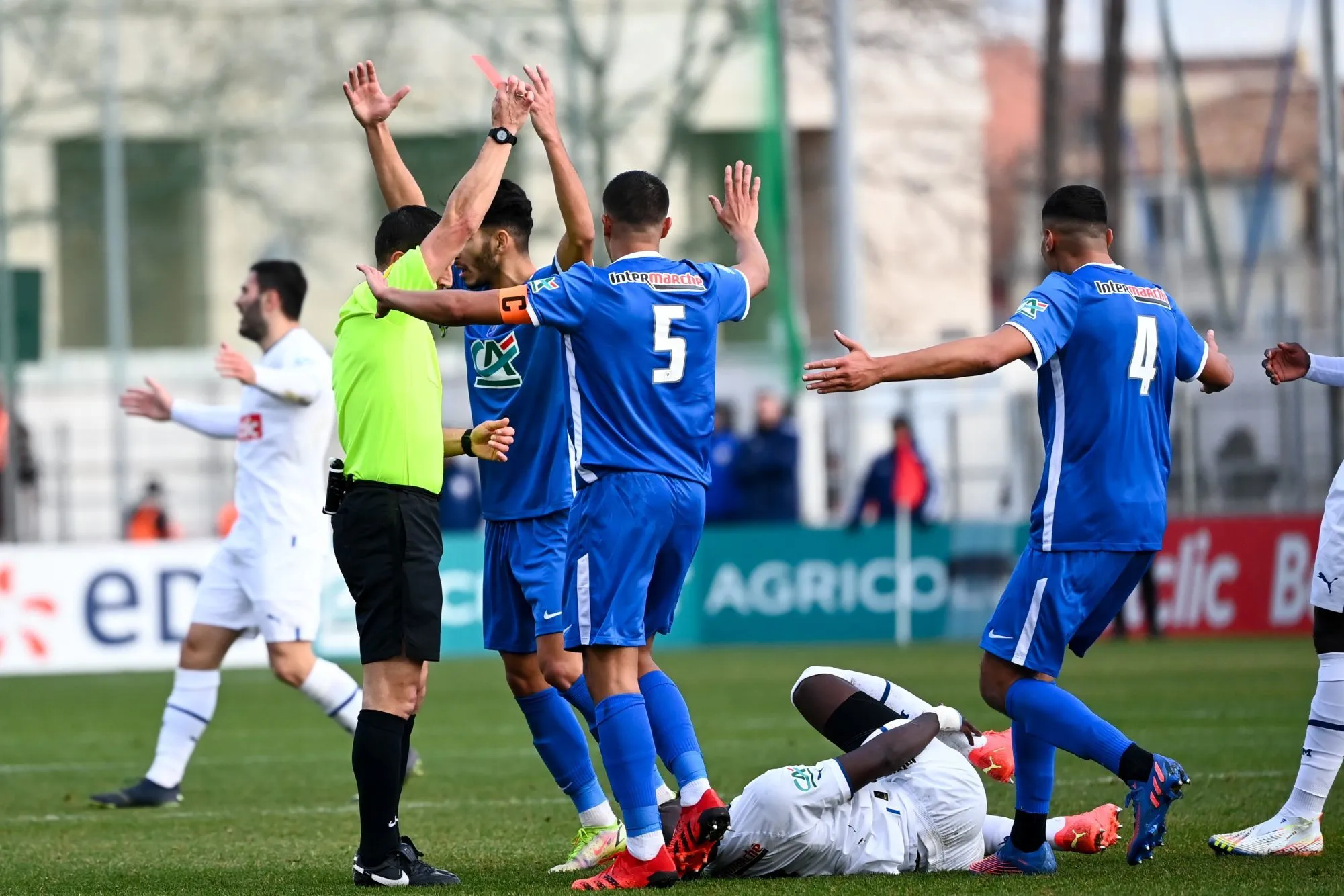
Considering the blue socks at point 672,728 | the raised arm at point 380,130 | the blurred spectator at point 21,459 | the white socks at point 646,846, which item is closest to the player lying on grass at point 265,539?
the raised arm at point 380,130

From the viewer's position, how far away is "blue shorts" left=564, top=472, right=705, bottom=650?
22.9 ft

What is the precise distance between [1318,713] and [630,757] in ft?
9.06

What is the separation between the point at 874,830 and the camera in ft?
23.9

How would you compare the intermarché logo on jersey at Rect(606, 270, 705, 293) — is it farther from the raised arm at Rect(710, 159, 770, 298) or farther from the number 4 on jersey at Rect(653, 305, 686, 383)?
the raised arm at Rect(710, 159, 770, 298)

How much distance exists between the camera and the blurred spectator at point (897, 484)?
2145cm

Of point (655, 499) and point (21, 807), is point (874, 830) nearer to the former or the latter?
point (655, 499)

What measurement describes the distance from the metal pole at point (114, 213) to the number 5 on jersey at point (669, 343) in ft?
62.8

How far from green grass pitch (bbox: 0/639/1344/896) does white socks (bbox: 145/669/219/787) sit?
266mm

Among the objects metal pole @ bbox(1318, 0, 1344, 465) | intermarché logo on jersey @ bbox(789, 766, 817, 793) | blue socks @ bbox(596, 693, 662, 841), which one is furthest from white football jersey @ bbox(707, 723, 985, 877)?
metal pole @ bbox(1318, 0, 1344, 465)

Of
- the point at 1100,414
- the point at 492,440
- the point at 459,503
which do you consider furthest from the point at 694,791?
the point at 459,503

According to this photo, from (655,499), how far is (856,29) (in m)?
40.0

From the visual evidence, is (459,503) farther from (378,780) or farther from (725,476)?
(378,780)

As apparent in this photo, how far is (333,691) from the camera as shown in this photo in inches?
414

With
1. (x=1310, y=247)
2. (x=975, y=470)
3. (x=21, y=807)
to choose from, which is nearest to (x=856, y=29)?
(x=1310, y=247)
